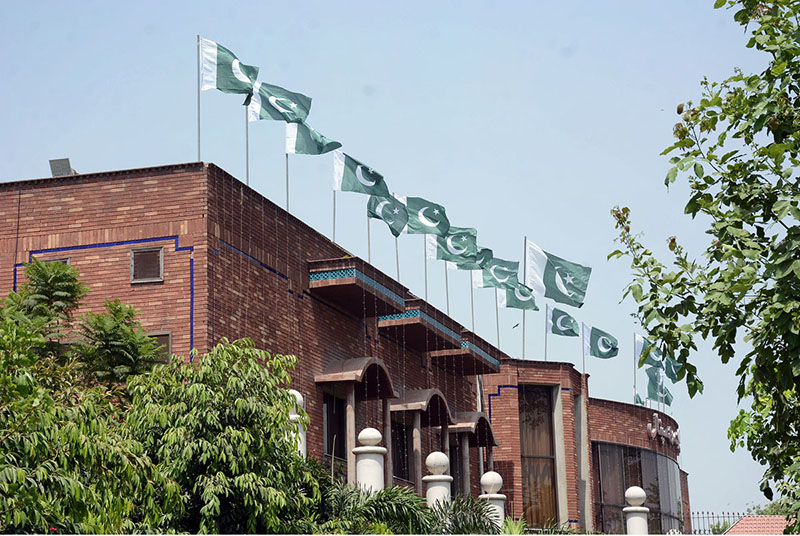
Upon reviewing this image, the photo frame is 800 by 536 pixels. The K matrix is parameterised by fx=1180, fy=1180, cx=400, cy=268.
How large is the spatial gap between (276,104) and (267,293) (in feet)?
12.8

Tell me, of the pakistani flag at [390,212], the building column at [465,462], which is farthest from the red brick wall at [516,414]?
the pakistani flag at [390,212]

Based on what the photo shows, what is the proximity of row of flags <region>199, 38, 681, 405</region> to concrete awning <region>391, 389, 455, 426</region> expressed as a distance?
4.14m

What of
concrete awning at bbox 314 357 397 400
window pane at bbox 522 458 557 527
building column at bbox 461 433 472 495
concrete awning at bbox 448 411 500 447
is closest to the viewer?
concrete awning at bbox 314 357 397 400

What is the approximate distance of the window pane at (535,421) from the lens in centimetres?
3803

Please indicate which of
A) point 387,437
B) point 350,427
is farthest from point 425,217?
point 350,427

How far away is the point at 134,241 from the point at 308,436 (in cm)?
543

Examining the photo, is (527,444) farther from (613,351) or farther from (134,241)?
(134,241)

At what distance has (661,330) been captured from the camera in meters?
10.4

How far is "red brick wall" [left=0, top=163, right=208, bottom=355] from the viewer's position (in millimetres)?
21594

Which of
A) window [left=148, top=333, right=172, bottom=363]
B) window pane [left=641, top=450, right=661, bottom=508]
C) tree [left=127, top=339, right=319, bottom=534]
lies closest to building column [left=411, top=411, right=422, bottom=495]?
window [left=148, top=333, right=172, bottom=363]

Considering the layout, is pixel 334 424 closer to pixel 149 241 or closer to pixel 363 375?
pixel 363 375

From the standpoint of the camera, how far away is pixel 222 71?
2358 cm

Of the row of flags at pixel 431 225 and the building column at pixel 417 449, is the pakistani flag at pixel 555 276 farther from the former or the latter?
the building column at pixel 417 449

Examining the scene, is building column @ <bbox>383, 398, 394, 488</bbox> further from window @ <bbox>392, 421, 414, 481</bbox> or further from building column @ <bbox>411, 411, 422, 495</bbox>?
window @ <bbox>392, 421, 414, 481</bbox>
